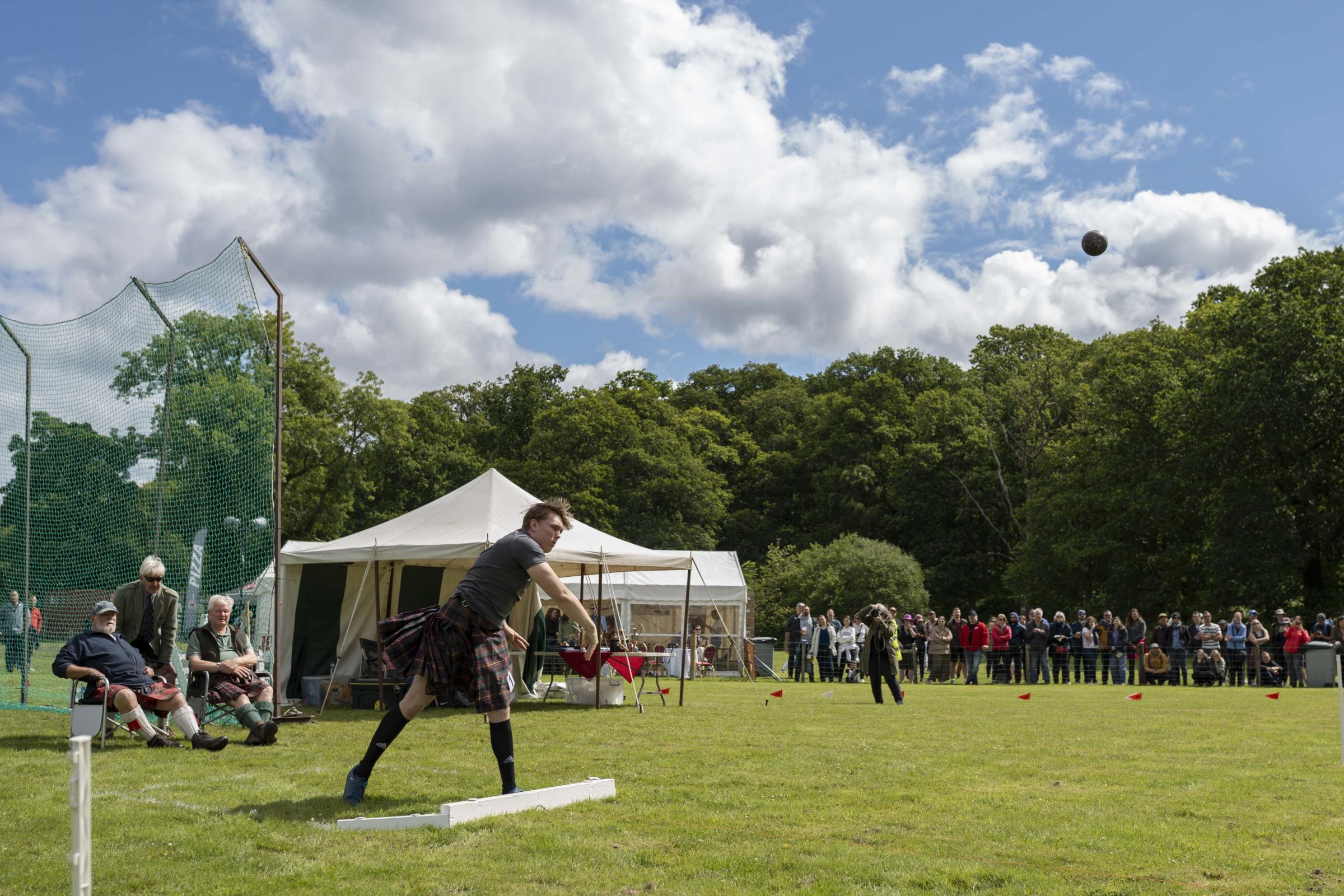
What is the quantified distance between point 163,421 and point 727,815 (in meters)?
9.91

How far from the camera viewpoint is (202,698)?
393 inches

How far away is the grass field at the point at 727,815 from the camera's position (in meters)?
4.53

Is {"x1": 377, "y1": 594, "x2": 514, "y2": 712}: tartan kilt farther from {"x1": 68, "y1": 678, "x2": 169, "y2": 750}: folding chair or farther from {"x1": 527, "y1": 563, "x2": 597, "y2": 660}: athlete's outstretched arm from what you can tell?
{"x1": 68, "y1": 678, "x2": 169, "y2": 750}: folding chair

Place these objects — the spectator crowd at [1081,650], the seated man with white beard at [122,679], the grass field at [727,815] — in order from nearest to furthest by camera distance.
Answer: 1. the grass field at [727,815]
2. the seated man with white beard at [122,679]
3. the spectator crowd at [1081,650]

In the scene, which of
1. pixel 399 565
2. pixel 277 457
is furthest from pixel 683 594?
pixel 277 457

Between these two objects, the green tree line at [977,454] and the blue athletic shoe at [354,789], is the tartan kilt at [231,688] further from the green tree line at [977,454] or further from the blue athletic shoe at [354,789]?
the green tree line at [977,454]

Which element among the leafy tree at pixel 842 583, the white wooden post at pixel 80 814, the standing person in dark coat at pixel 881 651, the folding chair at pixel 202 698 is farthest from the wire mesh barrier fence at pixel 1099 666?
→ the white wooden post at pixel 80 814

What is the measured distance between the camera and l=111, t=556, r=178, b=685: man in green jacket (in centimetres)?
997

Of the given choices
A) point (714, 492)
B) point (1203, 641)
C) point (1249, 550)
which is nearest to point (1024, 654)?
point (1203, 641)

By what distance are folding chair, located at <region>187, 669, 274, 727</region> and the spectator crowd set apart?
14.4 meters

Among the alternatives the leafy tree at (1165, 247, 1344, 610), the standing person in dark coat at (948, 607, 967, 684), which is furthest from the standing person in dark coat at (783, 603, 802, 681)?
the leafy tree at (1165, 247, 1344, 610)

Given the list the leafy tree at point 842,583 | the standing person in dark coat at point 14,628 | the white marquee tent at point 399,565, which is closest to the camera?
the white marquee tent at point 399,565

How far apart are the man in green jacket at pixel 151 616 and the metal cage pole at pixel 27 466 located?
5.41 meters

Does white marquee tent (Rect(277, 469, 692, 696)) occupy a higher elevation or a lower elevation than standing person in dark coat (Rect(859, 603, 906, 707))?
higher
